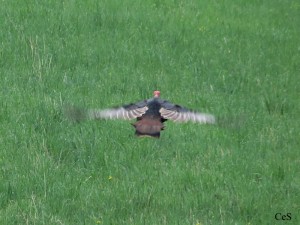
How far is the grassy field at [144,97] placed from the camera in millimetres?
7383

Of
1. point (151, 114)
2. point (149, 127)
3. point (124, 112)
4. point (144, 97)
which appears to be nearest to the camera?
point (149, 127)

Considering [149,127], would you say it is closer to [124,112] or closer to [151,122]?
[151,122]

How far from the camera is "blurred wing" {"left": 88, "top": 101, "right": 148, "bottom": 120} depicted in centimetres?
764

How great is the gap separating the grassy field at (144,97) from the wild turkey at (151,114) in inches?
11.3

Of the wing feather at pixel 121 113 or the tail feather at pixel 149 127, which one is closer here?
the tail feather at pixel 149 127

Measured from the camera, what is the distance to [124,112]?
7.73 metres

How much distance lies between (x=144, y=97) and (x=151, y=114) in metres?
2.67

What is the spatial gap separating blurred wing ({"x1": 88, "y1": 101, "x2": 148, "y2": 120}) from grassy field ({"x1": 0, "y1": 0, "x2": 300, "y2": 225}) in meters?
0.55

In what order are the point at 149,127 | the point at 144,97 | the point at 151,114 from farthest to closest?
the point at 144,97
the point at 151,114
the point at 149,127

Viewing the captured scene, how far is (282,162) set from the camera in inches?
332

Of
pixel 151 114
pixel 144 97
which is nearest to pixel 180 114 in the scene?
pixel 151 114

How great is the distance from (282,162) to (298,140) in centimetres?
95

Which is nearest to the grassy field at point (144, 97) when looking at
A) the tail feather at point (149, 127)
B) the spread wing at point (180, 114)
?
the spread wing at point (180, 114)

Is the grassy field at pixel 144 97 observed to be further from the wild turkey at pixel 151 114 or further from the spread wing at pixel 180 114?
the wild turkey at pixel 151 114
